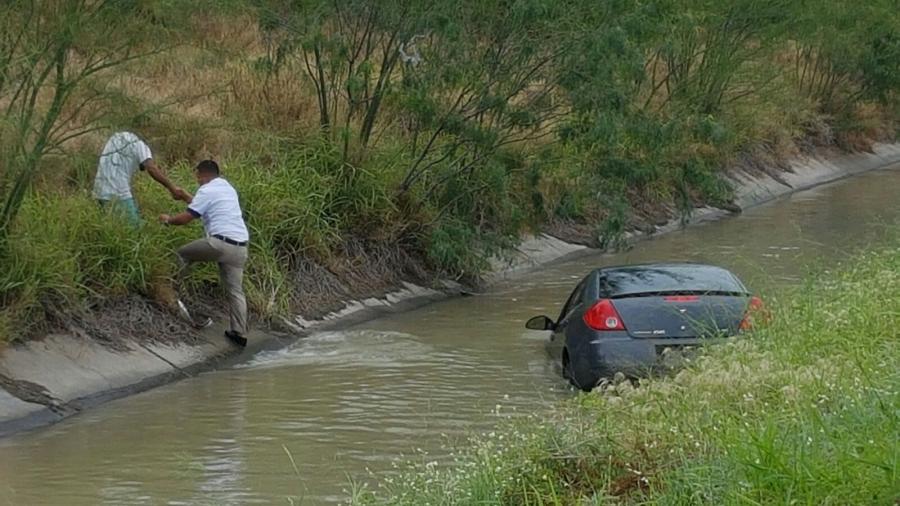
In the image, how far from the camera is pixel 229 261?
55.1ft

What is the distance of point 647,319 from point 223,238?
18.2 ft

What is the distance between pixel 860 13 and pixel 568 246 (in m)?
18.9

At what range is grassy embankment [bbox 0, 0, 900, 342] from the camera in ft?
49.8

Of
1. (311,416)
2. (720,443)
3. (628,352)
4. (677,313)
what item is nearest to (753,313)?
(677,313)

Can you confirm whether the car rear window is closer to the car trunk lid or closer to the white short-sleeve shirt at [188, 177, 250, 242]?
the car trunk lid

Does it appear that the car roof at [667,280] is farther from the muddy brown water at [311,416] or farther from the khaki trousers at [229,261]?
the khaki trousers at [229,261]

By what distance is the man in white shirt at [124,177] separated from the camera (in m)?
16.9

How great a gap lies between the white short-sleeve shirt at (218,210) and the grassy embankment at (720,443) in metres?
7.18

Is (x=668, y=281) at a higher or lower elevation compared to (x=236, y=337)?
higher

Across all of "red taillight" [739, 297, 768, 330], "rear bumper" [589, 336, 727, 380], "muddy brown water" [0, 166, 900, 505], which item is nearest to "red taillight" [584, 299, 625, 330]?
"rear bumper" [589, 336, 727, 380]

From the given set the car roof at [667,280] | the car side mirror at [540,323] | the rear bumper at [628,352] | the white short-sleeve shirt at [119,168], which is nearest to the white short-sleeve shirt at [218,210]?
the white short-sleeve shirt at [119,168]

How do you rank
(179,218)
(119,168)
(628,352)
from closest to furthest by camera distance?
(628,352) < (179,218) < (119,168)

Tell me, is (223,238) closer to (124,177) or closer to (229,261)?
(229,261)

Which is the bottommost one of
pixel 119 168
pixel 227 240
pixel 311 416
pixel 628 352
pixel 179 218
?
pixel 311 416
